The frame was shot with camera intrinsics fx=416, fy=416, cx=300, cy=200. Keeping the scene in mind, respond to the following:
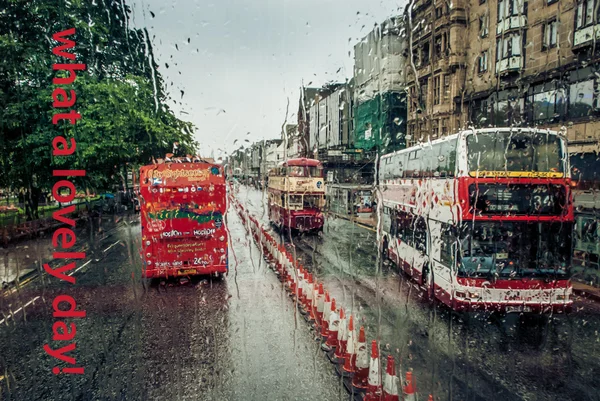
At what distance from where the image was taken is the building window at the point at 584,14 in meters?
18.2

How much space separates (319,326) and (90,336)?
14.7 ft

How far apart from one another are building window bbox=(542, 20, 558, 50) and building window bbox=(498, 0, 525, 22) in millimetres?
2185

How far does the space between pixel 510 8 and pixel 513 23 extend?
99 cm

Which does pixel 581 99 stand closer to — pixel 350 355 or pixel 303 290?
pixel 303 290

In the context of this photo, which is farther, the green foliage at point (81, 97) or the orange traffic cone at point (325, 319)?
the green foliage at point (81, 97)

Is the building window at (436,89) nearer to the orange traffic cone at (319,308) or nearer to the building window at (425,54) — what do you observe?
the building window at (425,54)

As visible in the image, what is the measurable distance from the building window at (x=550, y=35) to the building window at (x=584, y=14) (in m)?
1.52

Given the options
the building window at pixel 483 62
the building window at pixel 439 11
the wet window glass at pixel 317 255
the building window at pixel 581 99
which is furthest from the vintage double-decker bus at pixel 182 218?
the building window at pixel 439 11

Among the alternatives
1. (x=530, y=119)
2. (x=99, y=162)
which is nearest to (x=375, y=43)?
(x=530, y=119)

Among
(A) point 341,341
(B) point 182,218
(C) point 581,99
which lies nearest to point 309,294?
(A) point 341,341

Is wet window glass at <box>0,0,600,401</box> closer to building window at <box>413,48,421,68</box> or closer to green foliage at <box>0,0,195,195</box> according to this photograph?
green foliage at <box>0,0,195,195</box>

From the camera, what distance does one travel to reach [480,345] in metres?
7.67

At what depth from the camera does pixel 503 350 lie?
743 cm

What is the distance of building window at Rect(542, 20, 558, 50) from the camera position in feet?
67.8
